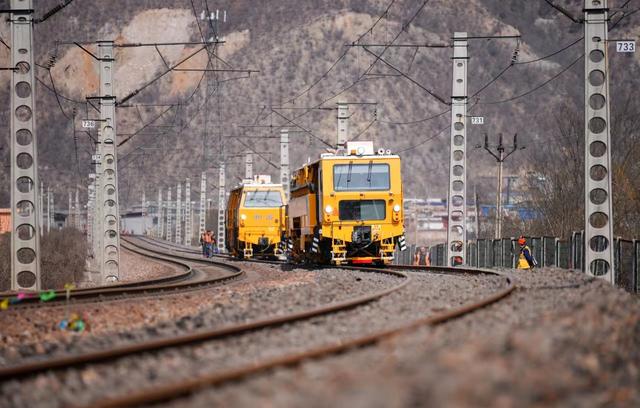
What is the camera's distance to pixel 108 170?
38.7 meters

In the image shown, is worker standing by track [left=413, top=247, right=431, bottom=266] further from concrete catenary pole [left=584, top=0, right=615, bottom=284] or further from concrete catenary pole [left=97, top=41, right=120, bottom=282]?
concrete catenary pole [left=584, top=0, right=615, bottom=284]

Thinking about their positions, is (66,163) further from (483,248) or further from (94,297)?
(94,297)

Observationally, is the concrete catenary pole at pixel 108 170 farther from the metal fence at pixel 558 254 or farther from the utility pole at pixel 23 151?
the metal fence at pixel 558 254

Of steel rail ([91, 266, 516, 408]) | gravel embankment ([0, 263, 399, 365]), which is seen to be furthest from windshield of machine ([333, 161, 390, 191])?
steel rail ([91, 266, 516, 408])

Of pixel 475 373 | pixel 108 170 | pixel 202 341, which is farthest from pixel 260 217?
pixel 475 373

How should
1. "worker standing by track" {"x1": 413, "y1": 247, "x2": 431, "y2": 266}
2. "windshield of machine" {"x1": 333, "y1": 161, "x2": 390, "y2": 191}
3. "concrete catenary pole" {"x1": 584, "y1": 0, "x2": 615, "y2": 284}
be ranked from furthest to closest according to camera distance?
"worker standing by track" {"x1": 413, "y1": 247, "x2": 431, "y2": 266}
"windshield of machine" {"x1": 333, "y1": 161, "x2": 390, "y2": 191}
"concrete catenary pole" {"x1": 584, "y1": 0, "x2": 615, "y2": 284}

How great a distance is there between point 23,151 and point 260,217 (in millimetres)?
24116

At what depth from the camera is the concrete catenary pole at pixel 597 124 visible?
23.3 meters

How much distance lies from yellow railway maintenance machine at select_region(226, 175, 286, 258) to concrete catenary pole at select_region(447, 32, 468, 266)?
13.5 metres

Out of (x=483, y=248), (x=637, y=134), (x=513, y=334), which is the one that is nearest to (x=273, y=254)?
(x=483, y=248)

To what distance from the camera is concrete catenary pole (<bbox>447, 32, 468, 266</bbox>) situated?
36.2 meters

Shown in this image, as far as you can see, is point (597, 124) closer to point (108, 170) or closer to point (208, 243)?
point (108, 170)

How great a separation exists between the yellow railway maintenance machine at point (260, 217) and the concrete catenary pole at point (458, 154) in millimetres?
→ 13540

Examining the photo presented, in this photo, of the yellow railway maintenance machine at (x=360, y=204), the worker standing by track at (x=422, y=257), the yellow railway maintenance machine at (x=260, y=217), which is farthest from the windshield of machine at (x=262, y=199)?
the yellow railway maintenance machine at (x=360, y=204)
